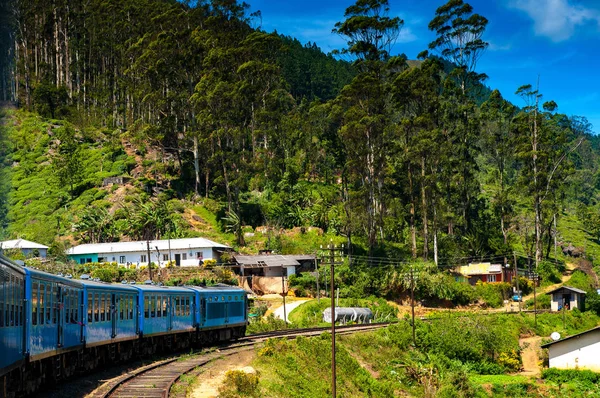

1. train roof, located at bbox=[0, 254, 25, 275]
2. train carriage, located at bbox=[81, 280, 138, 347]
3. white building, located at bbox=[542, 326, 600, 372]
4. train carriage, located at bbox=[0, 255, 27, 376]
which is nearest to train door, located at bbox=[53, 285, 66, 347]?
train carriage, located at bbox=[81, 280, 138, 347]

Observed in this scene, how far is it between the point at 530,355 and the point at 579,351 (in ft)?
21.8

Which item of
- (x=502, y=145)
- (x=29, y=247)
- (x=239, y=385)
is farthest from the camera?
(x=502, y=145)

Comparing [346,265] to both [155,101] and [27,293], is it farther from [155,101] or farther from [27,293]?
[27,293]

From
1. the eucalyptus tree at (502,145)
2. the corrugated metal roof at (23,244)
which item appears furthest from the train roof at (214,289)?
the eucalyptus tree at (502,145)

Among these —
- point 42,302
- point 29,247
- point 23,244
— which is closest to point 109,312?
point 42,302

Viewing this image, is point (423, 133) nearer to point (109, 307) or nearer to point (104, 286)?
point (109, 307)

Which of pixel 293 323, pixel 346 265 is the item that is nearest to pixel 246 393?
pixel 293 323

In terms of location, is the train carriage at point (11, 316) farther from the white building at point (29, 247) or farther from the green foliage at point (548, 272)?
the green foliage at point (548, 272)

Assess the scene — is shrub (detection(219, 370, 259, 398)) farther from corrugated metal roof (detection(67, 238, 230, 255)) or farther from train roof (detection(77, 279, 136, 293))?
corrugated metal roof (detection(67, 238, 230, 255))

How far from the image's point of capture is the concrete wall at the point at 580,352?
142 feet

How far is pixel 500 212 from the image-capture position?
83.9m

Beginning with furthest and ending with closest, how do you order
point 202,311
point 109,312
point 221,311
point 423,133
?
point 423,133, point 221,311, point 202,311, point 109,312

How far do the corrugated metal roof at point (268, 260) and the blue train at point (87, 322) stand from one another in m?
25.8

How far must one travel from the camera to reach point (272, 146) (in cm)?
9031
